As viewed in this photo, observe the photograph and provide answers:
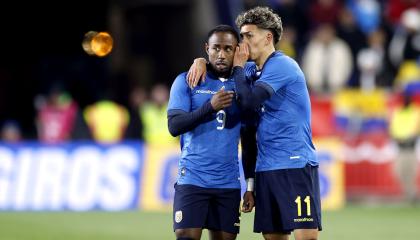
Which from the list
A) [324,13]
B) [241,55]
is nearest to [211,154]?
[241,55]

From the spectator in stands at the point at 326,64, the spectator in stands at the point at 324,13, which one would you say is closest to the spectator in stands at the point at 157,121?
the spectator in stands at the point at 326,64

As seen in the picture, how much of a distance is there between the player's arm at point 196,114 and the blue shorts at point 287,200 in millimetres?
689

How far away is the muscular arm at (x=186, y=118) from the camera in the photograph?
8430 millimetres

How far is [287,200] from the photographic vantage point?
8.60m

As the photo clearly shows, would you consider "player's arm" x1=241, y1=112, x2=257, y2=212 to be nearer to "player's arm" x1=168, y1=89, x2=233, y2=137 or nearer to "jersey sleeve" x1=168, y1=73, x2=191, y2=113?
"player's arm" x1=168, y1=89, x2=233, y2=137

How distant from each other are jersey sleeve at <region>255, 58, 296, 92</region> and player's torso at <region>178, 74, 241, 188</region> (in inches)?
13.1

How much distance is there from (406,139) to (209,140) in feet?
36.0

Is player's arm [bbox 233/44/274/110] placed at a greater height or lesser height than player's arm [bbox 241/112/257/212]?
greater

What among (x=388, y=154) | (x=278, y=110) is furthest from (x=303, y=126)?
(x=388, y=154)

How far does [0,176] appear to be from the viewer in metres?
18.0

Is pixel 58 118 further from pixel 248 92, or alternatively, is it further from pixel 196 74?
pixel 248 92

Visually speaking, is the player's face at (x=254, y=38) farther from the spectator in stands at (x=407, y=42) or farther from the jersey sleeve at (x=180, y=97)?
the spectator in stands at (x=407, y=42)

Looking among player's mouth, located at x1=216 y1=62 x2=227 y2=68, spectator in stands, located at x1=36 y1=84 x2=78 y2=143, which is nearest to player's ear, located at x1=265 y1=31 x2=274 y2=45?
player's mouth, located at x1=216 y1=62 x2=227 y2=68

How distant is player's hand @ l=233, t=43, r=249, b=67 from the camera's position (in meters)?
8.53
